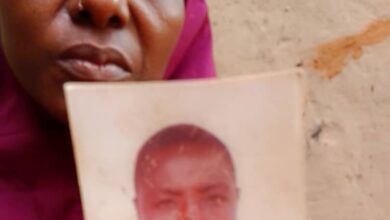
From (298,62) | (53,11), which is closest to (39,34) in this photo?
(53,11)

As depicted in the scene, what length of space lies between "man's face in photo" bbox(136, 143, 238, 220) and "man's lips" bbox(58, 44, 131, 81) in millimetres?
55

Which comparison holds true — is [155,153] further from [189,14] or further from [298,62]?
[298,62]

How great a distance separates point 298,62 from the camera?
758 mm

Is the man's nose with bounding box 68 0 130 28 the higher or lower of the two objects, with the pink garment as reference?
higher

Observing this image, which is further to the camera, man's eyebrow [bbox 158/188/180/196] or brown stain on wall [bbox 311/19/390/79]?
brown stain on wall [bbox 311/19/390/79]

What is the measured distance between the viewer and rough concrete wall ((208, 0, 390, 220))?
756 mm

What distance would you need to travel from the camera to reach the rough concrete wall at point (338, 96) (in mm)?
756

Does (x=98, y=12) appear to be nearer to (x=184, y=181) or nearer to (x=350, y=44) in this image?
(x=184, y=181)

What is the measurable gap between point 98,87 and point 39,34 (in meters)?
0.06

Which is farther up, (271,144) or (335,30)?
(335,30)

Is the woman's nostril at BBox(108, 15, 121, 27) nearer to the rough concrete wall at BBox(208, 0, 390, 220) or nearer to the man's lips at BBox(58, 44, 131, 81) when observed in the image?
the man's lips at BBox(58, 44, 131, 81)

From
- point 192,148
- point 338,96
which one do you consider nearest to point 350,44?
point 338,96

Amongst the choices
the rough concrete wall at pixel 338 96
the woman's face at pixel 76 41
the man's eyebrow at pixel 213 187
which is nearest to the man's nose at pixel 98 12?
the woman's face at pixel 76 41

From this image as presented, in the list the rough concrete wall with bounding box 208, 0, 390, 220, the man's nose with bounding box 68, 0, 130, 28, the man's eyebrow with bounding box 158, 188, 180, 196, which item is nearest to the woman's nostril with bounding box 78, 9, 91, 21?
the man's nose with bounding box 68, 0, 130, 28
